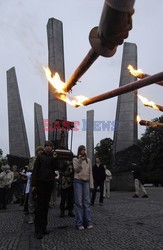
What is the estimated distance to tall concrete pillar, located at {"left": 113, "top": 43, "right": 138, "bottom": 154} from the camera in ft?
74.8

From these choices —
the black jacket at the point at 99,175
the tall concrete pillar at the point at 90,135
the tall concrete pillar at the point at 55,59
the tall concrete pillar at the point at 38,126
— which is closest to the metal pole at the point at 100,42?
the black jacket at the point at 99,175

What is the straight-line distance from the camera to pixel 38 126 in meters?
28.8

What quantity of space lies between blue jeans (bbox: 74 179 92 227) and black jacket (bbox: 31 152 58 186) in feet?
2.67

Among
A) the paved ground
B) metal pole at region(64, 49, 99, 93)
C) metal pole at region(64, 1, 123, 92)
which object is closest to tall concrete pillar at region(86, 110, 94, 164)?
the paved ground

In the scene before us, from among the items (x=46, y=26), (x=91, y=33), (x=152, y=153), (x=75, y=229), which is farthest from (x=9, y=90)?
(x=152, y=153)

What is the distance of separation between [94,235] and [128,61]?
65.3 ft

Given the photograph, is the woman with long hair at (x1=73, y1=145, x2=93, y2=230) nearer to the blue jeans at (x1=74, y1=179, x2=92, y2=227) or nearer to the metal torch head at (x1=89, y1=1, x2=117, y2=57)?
the blue jeans at (x1=74, y1=179, x2=92, y2=227)

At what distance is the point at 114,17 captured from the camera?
1.02 metres

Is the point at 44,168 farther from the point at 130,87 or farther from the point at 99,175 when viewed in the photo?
the point at 99,175

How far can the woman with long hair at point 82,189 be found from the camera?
244 inches

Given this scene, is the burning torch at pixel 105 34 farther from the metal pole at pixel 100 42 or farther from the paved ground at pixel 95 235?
the paved ground at pixel 95 235

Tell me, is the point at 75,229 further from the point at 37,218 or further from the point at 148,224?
the point at 148,224

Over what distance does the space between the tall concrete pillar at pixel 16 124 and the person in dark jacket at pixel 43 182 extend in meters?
17.3

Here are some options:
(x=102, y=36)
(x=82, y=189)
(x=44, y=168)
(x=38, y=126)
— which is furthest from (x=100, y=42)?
(x=38, y=126)
